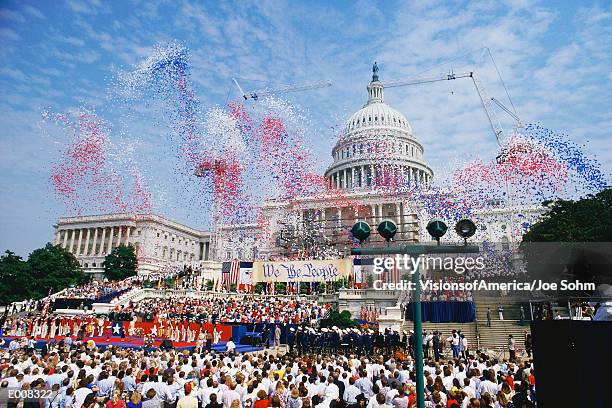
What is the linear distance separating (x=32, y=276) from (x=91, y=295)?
80.8 ft

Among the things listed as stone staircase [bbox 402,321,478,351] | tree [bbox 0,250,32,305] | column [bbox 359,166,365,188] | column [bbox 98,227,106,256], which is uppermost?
column [bbox 359,166,365,188]

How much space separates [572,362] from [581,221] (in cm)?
4600

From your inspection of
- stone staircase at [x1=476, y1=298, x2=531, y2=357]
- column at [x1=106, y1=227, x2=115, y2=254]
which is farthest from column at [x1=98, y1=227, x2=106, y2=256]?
stone staircase at [x1=476, y1=298, x2=531, y2=357]

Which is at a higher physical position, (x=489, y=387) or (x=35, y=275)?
(x=35, y=275)

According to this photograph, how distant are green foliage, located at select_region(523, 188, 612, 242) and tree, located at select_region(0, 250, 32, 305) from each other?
7505 cm

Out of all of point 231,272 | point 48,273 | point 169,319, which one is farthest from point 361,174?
point 169,319

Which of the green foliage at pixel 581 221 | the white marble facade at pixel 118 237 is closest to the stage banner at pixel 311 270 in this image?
the green foliage at pixel 581 221

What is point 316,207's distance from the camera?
89438 mm

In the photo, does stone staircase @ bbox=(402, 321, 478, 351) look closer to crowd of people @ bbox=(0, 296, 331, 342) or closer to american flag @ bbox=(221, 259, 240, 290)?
crowd of people @ bbox=(0, 296, 331, 342)

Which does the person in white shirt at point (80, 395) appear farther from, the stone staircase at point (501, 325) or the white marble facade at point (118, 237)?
the white marble facade at point (118, 237)

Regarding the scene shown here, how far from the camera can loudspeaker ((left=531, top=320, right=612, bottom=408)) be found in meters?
5.73

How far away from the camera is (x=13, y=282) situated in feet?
223

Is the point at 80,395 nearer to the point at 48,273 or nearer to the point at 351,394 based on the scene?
the point at 351,394

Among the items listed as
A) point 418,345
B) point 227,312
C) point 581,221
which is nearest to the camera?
point 418,345
